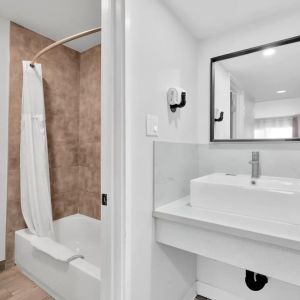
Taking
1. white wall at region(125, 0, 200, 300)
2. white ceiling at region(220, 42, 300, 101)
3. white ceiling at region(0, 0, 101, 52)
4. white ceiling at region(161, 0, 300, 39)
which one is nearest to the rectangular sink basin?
white wall at region(125, 0, 200, 300)

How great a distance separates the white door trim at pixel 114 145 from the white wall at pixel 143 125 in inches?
1.7

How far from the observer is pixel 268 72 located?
4.87ft

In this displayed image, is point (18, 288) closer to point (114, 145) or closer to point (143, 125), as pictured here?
point (114, 145)

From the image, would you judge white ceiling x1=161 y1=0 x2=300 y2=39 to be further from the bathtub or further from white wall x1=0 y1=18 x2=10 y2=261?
the bathtub

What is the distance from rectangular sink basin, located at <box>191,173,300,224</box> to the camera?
39.6 inches

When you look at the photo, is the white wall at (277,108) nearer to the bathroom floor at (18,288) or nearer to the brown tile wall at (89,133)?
the brown tile wall at (89,133)

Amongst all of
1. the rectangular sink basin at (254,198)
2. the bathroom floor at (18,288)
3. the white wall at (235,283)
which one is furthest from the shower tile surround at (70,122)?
the rectangular sink basin at (254,198)

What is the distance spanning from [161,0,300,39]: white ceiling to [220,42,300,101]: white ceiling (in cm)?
23

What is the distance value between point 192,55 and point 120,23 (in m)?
0.82

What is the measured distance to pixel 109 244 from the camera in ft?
3.43

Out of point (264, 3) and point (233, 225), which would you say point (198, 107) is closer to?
point (264, 3)

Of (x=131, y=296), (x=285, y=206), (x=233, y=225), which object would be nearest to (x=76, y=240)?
(x=131, y=296)

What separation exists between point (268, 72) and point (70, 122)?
203cm

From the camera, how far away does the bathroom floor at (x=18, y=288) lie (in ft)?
5.20
